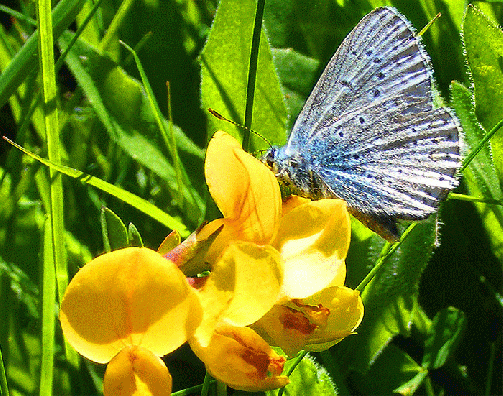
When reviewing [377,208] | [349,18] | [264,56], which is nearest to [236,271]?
[377,208]

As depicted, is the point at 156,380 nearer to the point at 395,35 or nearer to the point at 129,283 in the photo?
the point at 129,283

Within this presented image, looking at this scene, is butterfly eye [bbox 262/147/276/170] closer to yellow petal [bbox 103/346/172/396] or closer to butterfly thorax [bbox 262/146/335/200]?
butterfly thorax [bbox 262/146/335/200]

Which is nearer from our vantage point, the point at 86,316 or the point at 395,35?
the point at 86,316

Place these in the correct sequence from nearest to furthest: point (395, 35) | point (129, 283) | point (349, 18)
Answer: point (129, 283)
point (395, 35)
point (349, 18)

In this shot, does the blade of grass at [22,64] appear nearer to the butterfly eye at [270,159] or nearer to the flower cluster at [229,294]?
the butterfly eye at [270,159]

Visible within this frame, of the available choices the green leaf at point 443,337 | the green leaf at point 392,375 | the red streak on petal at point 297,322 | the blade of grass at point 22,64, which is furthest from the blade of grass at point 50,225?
the green leaf at point 443,337

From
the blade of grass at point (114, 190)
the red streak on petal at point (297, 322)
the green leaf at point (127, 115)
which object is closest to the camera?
the red streak on petal at point (297, 322)
